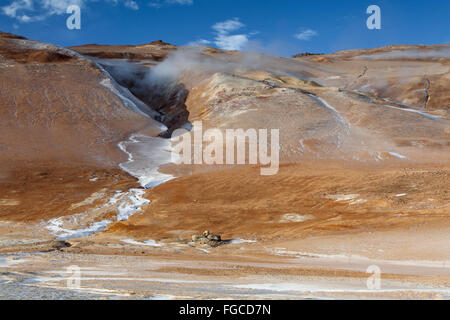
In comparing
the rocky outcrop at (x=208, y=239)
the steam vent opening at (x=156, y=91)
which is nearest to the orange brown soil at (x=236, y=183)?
the rocky outcrop at (x=208, y=239)

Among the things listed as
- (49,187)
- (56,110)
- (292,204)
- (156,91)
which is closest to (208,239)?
(292,204)

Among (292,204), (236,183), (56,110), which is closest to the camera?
(292,204)

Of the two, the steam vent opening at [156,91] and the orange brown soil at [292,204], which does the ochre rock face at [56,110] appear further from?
the orange brown soil at [292,204]

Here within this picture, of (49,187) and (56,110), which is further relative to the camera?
(56,110)

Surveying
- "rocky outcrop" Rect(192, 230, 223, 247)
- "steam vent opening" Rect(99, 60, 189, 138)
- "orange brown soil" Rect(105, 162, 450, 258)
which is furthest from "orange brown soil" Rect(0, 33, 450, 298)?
"steam vent opening" Rect(99, 60, 189, 138)

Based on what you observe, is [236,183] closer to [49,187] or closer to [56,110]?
[49,187]

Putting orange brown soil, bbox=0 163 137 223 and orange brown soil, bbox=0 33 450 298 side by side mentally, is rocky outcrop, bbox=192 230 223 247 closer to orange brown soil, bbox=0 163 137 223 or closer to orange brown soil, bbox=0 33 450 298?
orange brown soil, bbox=0 33 450 298

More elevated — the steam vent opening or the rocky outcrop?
the steam vent opening
